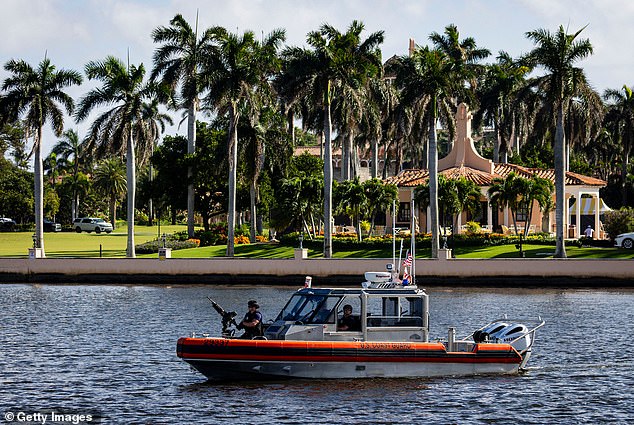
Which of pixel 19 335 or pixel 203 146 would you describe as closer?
pixel 19 335

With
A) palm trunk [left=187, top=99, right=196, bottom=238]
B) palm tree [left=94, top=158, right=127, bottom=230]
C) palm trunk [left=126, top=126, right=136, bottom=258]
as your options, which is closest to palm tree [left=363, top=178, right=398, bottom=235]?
palm trunk [left=187, top=99, right=196, bottom=238]

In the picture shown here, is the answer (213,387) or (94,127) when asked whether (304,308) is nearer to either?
(213,387)

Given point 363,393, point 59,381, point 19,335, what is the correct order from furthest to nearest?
point 19,335
point 59,381
point 363,393

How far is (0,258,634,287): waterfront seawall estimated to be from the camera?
58.4 meters

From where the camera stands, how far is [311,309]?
2719 cm

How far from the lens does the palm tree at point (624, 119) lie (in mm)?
96125

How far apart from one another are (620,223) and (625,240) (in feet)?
11.0

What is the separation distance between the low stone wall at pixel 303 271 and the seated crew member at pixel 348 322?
30.2 metres

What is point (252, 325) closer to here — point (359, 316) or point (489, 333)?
point (359, 316)

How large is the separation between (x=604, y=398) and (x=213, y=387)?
10938 mm

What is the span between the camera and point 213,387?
1054 inches

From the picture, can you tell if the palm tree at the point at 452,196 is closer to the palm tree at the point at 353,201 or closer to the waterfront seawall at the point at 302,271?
the palm tree at the point at 353,201

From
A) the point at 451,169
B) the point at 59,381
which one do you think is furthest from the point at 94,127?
the point at 59,381

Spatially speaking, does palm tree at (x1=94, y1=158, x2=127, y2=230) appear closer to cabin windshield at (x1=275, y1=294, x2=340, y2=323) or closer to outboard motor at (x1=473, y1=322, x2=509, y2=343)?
outboard motor at (x1=473, y1=322, x2=509, y2=343)
